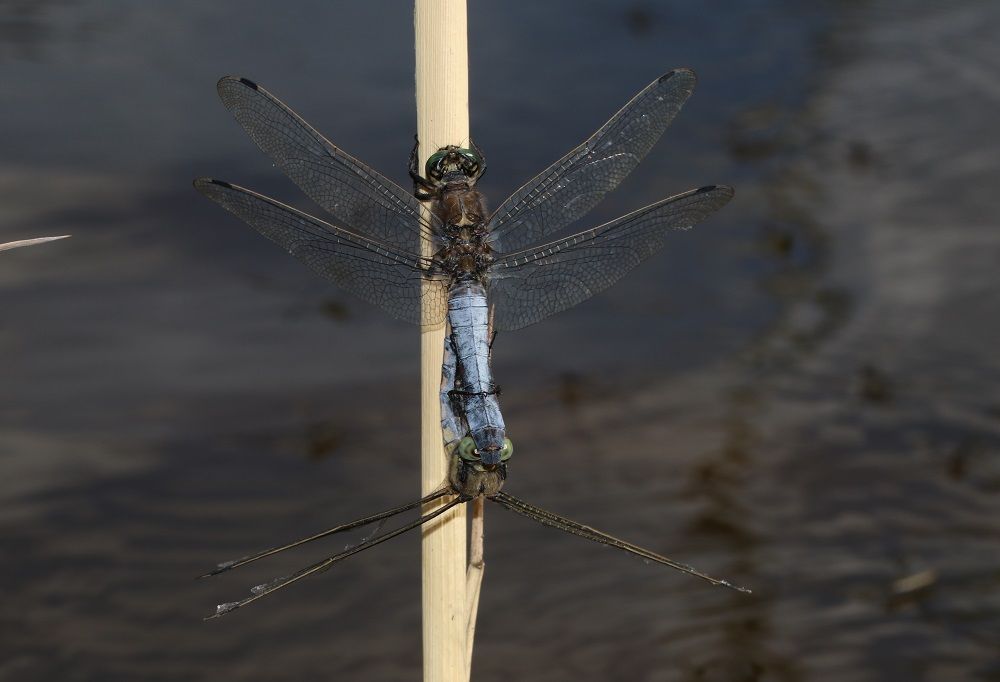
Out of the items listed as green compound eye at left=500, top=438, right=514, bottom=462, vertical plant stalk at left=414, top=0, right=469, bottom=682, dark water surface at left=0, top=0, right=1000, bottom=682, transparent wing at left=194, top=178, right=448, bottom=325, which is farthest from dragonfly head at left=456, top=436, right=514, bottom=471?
dark water surface at left=0, top=0, right=1000, bottom=682

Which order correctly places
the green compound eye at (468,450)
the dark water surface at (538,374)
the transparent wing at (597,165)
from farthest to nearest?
the dark water surface at (538,374) → the transparent wing at (597,165) → the green compound eye at (468,450)

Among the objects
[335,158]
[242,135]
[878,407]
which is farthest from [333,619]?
[242,135]

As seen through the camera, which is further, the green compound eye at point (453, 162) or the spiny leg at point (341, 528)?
the green compound eye at point (453, 162)

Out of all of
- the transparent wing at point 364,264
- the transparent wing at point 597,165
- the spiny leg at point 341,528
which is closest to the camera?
the spiny leg at point 341,528

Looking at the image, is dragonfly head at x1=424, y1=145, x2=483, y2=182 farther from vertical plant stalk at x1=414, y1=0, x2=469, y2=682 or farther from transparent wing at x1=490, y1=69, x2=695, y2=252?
transparent wing at x1=490, y1=69, x2=695, y2=252

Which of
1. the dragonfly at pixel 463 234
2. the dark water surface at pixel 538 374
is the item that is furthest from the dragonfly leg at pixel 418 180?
the dark water surface at pixel 538 374

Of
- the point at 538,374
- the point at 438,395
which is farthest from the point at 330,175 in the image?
the point at 538,374

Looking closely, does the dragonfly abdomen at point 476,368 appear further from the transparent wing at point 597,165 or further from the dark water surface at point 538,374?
the dark water surface at point 538,374
